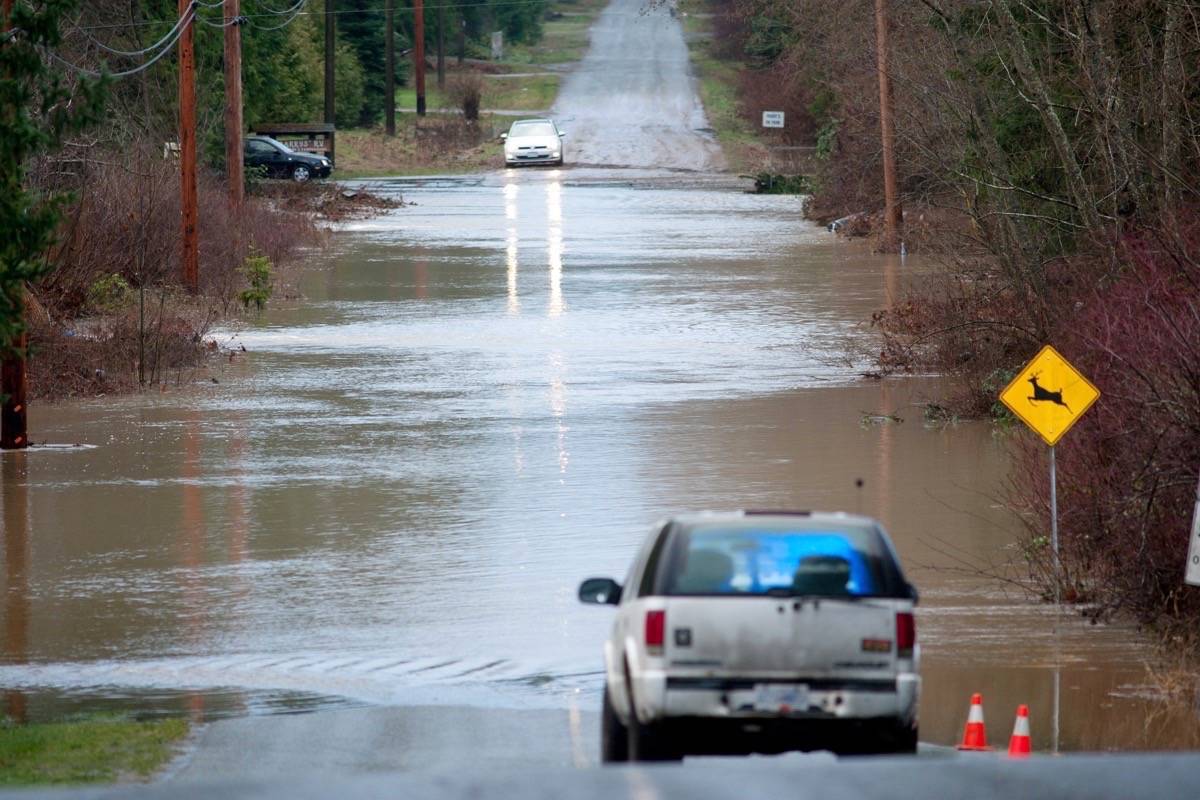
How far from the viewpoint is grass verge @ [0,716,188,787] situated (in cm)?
884

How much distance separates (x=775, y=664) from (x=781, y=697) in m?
0.13

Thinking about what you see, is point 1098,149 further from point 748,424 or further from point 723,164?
point 723,164

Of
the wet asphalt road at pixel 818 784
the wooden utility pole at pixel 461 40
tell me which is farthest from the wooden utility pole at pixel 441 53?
the wet asphalt road at pixel 818 784

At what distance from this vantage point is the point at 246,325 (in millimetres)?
32750

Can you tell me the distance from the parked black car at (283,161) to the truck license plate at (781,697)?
206ft

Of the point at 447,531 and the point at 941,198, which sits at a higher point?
the point at 941,198

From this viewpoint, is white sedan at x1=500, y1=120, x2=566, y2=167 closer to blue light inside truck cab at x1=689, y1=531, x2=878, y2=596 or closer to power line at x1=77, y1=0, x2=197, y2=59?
power line at x1=77, y1=0, x2=197, y2=59

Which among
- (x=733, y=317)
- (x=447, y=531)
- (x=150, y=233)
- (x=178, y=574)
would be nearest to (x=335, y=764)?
(x=178, y=574)

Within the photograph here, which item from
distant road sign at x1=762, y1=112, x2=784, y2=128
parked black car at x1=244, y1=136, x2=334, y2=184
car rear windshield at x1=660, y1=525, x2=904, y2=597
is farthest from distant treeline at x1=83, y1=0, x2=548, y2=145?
distant road sign at x1=762, y1=112, x2=784, y2=128

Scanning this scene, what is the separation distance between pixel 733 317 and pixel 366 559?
1783 centimetres

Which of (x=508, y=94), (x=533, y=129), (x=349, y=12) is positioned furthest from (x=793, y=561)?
(x=508, y=94)

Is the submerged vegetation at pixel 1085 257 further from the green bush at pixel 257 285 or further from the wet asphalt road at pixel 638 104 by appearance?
the wet asphalt road at pixel 638 104

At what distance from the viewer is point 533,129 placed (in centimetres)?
7769

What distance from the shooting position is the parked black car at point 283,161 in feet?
227
